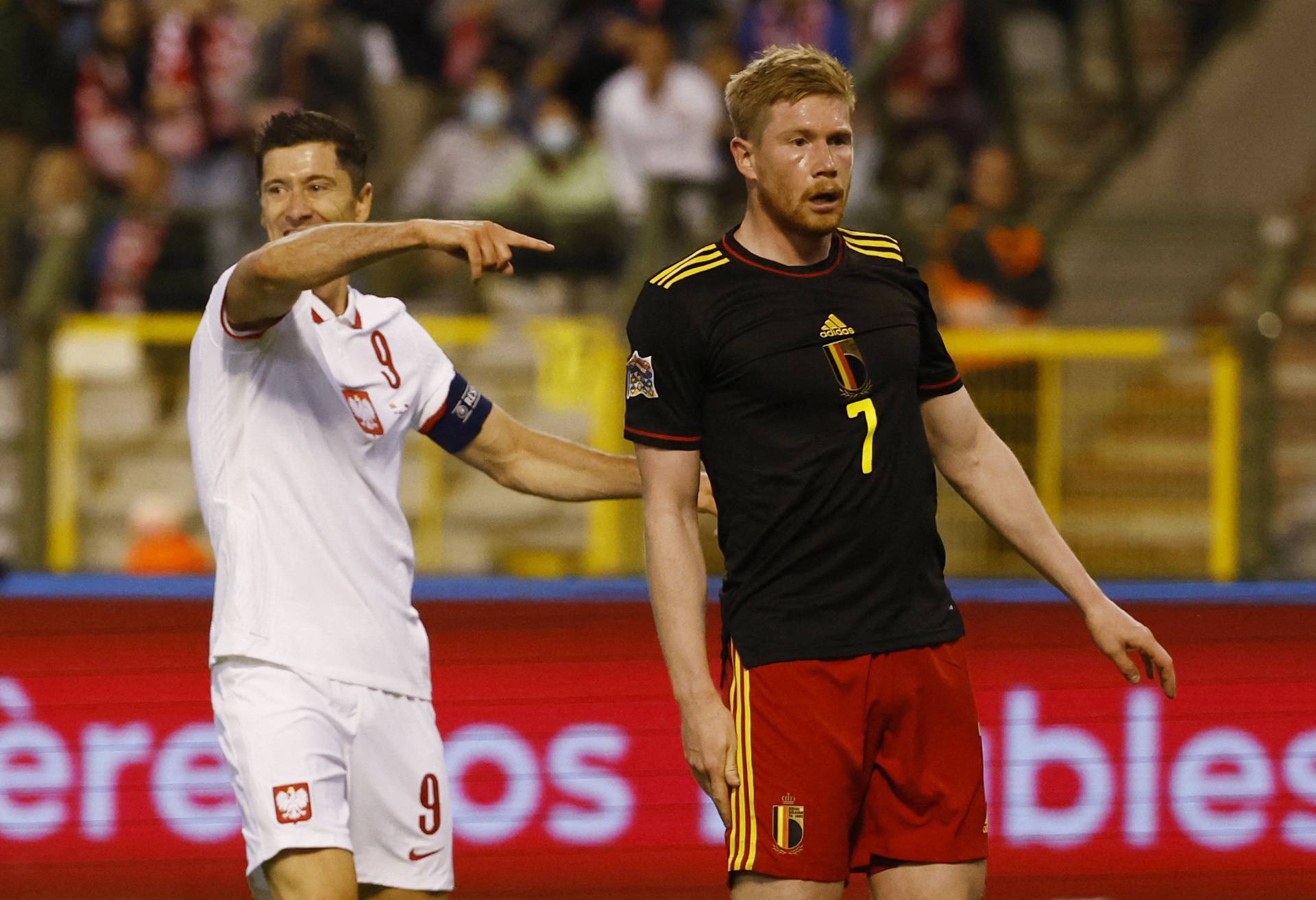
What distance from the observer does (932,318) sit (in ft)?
14.3

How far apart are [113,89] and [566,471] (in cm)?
800

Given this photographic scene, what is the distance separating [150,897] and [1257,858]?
11.6 ft

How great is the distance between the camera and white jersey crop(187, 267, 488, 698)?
4453 millimetres

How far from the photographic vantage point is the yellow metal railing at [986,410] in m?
9.02

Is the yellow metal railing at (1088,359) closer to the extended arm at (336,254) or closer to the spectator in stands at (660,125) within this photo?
the spectator in stands at (660,125)

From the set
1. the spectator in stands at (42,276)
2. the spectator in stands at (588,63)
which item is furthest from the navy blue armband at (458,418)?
the spectator in stands at (588,63)

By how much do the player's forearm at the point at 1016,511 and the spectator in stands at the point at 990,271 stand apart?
498cm

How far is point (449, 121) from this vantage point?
39.0ft

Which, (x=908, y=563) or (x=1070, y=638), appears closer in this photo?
(x=908, y=563)

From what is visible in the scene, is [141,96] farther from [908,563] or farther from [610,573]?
[908,563]

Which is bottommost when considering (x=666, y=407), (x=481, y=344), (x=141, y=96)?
(x=666, y=407)

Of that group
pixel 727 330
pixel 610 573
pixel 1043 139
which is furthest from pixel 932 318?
pixel 1043 139

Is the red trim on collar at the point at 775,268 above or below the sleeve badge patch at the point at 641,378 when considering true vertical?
above

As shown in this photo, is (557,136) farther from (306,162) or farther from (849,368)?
(849,368)
